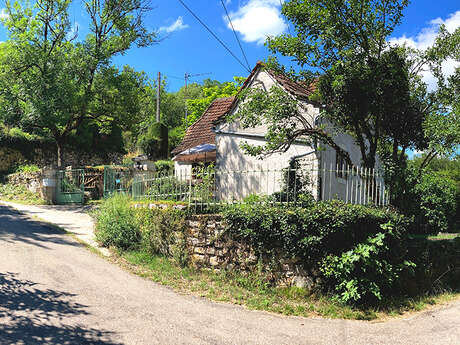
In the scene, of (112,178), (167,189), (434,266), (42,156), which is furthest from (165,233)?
(42,156)

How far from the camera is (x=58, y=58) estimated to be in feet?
59.3

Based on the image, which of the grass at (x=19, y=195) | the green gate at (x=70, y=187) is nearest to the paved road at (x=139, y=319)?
the green gate at (x=70, y=187)

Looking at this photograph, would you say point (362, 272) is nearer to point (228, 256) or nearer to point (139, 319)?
point (228, 256)

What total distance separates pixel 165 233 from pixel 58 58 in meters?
13.9

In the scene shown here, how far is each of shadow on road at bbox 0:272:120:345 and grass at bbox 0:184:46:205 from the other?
12969 mm

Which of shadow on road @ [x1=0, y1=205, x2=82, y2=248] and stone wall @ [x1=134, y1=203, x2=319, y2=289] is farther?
shadow on road @ [x1=0, y1=205, x2=82, y2=248]

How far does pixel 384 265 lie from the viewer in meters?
6.70

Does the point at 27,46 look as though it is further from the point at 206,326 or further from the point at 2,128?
the point at 206,326

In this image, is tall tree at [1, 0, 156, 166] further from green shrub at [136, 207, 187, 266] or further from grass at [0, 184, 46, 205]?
green shrub at [136, 207, 187, 266]

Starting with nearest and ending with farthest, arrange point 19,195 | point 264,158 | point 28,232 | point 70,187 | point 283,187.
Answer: point 283,187, point 264,158, point 28,232, point 70,187, point 19,195

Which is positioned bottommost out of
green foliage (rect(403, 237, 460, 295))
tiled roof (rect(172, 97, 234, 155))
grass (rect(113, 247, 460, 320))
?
grass (rect(113, 247, 460, 320))

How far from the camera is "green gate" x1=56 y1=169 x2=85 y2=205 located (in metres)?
18.1

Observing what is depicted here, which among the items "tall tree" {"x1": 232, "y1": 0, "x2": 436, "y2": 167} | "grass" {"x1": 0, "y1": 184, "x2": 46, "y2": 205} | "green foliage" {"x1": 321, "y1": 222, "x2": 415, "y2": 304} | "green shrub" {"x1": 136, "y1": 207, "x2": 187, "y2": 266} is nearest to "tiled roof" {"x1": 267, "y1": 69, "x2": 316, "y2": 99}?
"tall tree" {"x1": 232, "y1": 0, "x2": 436, "y2": 167}

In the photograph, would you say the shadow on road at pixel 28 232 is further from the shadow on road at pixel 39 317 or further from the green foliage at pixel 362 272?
the green foliage at pixel 362 272
